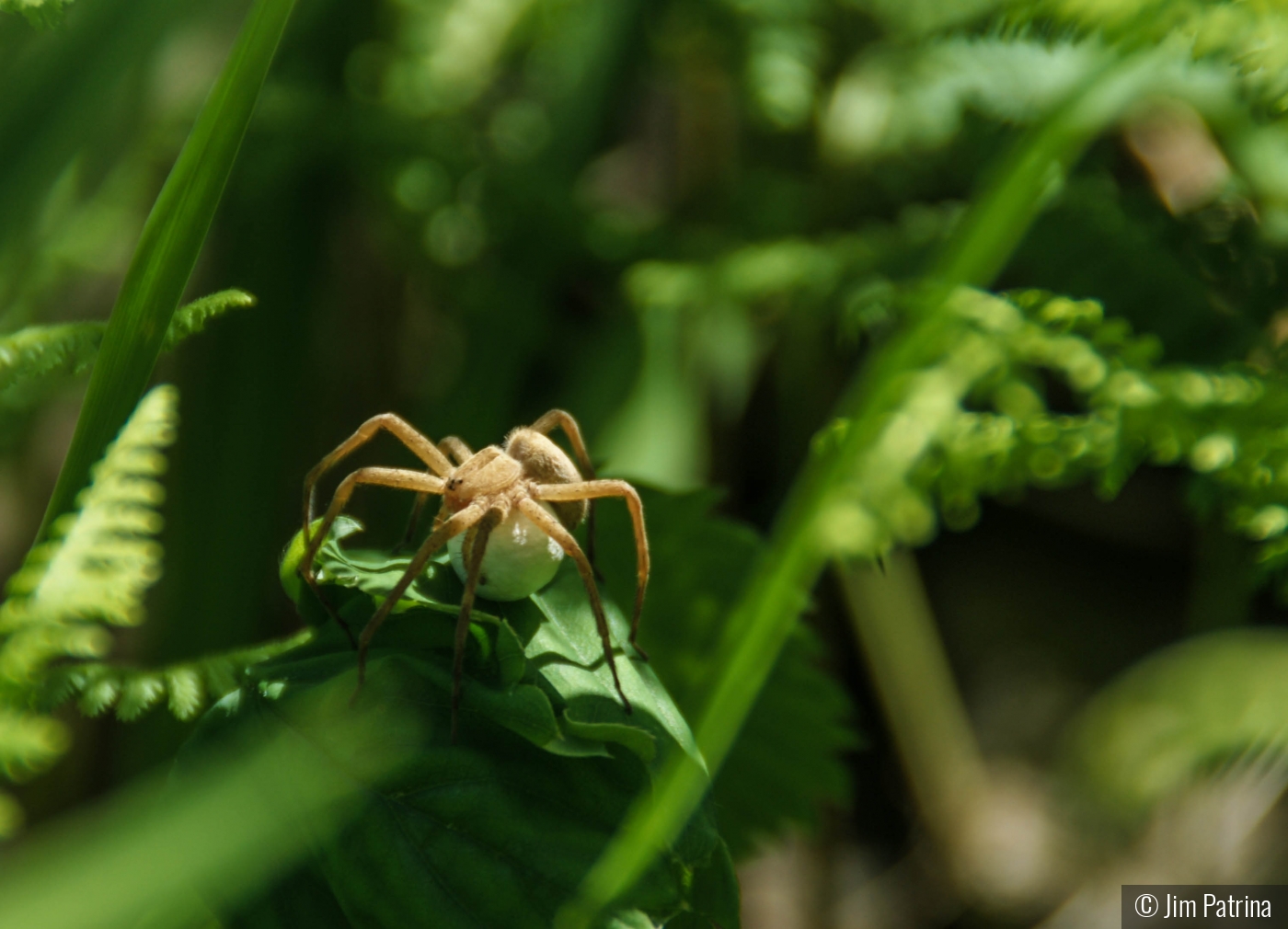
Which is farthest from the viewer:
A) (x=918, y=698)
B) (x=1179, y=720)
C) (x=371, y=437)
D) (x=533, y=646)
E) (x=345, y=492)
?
(x=918, y=698)

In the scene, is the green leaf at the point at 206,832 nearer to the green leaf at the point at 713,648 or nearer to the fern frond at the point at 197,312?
the fern frond at the point at 197,312

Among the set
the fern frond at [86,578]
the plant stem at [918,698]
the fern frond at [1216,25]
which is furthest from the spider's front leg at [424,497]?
the plant stem at [918,698]

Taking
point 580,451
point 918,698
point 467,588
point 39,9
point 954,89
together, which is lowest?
point 918,698

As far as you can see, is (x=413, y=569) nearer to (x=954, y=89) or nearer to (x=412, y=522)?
(x=412, y=522)

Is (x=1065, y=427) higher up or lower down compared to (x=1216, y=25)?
lower down

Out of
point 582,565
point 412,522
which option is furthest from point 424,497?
point 582,565

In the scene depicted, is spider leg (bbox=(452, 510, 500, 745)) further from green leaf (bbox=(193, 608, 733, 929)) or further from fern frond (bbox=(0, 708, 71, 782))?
fern frond (bbox=(0, 708, 71, 782))

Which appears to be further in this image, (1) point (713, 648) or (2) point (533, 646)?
(1) point (713, 648)

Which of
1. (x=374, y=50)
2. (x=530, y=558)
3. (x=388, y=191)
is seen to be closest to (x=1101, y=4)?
(x=530, y=558)

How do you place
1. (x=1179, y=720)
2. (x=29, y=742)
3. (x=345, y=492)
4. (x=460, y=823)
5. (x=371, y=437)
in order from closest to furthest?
(x=29, y=742) → (x=460, y=823) → (x=345, y=492) → (x=371, y=437) → (x=1179, y=720)
